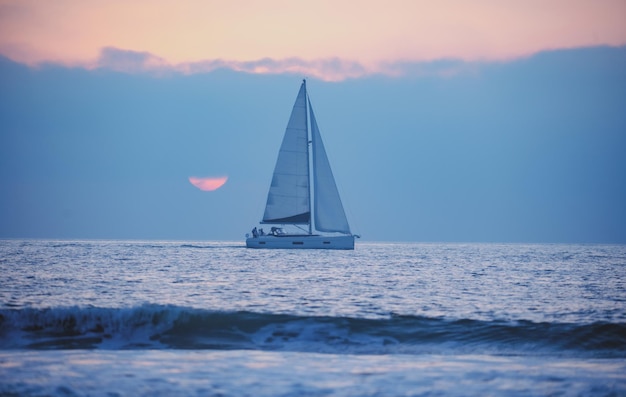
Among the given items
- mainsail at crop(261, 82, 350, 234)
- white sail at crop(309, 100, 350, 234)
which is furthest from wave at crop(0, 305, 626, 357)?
mainsail at crop(261, 82, 350, 234)

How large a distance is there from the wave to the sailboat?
57.1 m

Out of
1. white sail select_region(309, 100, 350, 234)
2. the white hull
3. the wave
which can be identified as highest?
white sail select_region(309, 100, 350, 234)

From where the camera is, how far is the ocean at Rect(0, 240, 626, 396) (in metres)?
11.7

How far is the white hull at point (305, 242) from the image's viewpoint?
78.7 m

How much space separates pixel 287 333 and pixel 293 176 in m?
60.6

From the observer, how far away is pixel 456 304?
26.0 m

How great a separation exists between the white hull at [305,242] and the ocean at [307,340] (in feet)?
145

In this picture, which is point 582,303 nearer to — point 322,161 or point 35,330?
point 35,330

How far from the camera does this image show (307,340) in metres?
18.3

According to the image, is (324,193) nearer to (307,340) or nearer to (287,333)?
(287,333)

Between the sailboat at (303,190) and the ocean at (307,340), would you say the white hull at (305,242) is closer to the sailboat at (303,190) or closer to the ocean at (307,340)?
the sailboat at (303,190)

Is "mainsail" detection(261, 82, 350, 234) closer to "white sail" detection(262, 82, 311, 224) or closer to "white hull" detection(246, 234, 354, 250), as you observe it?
"white sail" detection(262, 82, 311, 224)

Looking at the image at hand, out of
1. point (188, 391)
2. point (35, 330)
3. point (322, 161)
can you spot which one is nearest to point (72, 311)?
point (35, 330)

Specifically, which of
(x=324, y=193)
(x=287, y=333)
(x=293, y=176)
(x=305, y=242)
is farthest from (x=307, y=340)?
(x=293, y=176)
